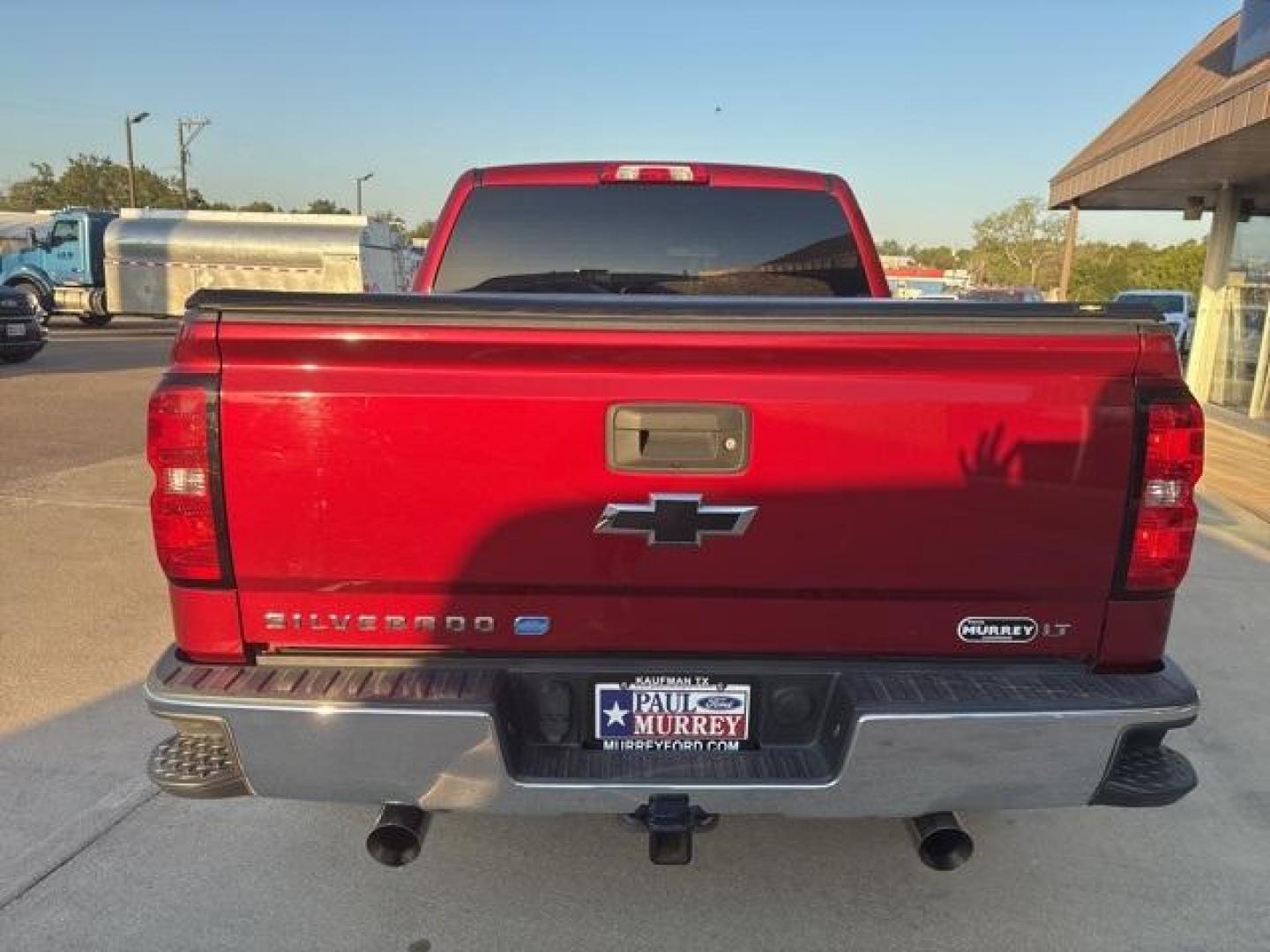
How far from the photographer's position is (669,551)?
7.11 feet

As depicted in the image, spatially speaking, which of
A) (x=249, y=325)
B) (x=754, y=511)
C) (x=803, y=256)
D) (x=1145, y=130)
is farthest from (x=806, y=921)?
(x=1145, y=130)

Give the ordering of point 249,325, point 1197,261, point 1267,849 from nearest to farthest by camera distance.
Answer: point 249,325
point 1267,849
point 1197,261

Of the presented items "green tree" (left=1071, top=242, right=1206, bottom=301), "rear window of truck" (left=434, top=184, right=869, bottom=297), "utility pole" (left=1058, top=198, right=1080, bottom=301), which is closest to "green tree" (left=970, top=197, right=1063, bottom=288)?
"green tree" (left=1071, top=242, right=1206, bottom=301)

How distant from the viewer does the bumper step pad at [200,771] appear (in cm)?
226

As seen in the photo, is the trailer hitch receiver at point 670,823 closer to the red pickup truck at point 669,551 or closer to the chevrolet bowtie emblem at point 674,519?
the red pickup truck at point 669,551

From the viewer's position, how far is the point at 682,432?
213 centimetres

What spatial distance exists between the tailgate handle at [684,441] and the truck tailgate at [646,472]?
2 cm

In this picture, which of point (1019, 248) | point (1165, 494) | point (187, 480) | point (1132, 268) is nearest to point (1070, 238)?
point (1165, 494)

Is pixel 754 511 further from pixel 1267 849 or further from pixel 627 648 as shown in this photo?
pixel 1267 849

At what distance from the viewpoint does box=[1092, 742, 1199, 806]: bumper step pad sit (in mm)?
2260

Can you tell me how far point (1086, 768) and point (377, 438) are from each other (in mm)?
1763

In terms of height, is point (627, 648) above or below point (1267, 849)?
above

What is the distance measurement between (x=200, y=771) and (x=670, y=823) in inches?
44.1

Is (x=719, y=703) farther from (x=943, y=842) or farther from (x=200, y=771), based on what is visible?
(x=200, y=771)
